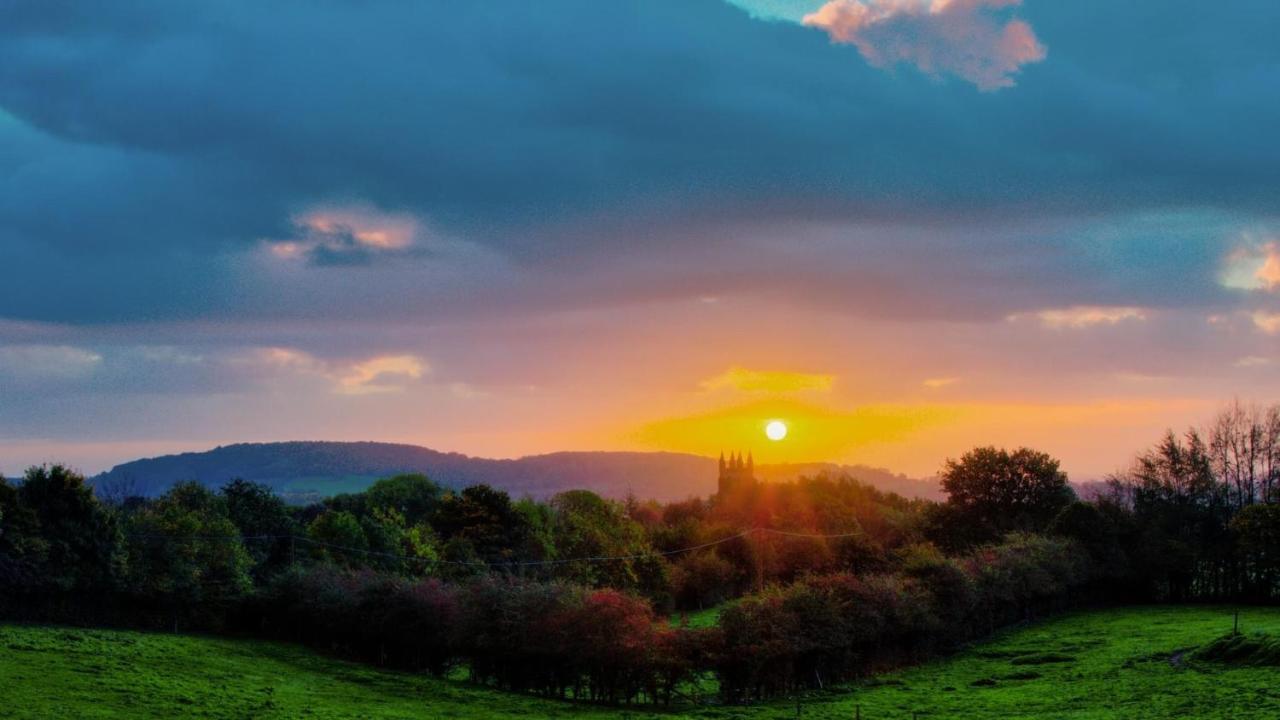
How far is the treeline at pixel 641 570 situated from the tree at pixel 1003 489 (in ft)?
0.63

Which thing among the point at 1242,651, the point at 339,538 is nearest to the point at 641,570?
the point at 339,538

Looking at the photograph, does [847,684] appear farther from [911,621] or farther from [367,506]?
[367,506]

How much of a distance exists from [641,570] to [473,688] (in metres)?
45.9

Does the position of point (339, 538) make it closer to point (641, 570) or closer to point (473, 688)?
point (641, 570)

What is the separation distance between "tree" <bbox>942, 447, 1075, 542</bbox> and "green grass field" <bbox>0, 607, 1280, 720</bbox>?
33537mm

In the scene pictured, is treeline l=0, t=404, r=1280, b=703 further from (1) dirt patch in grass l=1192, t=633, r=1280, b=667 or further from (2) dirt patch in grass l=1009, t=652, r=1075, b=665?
(1) dirt patch in grass l=1192, t=633, r=1280, b=667

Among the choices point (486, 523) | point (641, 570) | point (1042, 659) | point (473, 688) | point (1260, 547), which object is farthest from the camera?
point (641, 570)

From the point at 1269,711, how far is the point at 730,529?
3018 inches

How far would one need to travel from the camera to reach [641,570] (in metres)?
92.6

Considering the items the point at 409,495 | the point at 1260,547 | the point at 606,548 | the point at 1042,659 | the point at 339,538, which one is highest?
the point at 409,495

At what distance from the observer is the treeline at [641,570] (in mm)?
46438

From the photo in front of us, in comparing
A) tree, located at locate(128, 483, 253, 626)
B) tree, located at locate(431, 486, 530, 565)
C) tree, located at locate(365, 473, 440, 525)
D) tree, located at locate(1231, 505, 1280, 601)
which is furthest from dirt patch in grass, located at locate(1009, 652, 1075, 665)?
tree, located at locate(365, 473, 440, 525)

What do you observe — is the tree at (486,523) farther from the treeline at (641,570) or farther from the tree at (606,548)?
the tree at (606,548)

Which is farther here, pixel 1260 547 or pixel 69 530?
pixel 1260 547
